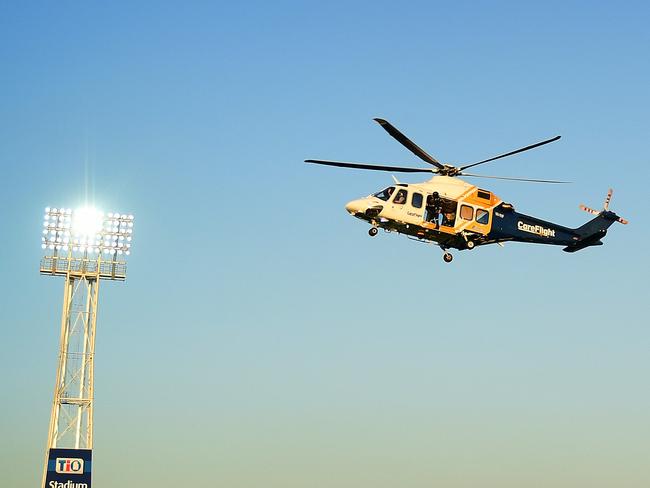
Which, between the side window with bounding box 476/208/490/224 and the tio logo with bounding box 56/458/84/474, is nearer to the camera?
the side window with bounding box 476/208/490/224

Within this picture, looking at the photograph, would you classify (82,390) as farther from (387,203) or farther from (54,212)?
(387,203)

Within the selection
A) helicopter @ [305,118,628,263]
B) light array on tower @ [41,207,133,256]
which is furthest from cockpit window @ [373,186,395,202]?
light array on tower @ [41,207,133,256]

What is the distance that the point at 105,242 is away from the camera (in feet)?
347

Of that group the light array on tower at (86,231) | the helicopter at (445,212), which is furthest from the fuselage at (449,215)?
the light array on tower at (86,231)

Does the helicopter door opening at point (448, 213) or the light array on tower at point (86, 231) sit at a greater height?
the light array on tower at point (86, 231)

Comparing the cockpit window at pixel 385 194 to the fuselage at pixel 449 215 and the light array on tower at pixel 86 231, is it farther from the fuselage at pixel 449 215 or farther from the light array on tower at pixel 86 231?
the light array on tower at pixel 86 231

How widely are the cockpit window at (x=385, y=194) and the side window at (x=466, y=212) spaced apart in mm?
3942

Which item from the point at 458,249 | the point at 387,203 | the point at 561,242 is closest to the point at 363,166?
the point at 387,203

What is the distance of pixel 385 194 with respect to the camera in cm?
6812

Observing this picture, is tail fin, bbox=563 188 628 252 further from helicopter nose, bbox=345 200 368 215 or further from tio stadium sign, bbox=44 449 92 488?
tio stadium sign, bbox=44 449 92 488

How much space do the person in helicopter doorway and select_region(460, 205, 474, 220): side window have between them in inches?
53.3

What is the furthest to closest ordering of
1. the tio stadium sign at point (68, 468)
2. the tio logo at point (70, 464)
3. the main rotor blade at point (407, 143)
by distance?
the tio logo at point (70, 464), the tio stadium sign at point (68, 468), the main rotor blade at point (407, 143)

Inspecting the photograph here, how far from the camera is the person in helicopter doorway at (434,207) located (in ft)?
225

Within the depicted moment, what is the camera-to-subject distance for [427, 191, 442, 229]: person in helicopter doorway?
68625 mm
